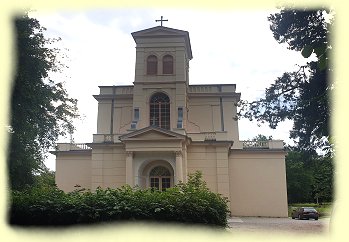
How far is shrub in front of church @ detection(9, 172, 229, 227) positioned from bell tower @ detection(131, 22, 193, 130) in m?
15.0

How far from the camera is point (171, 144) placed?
2241cm

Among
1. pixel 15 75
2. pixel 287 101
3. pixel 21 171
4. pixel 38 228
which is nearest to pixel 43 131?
pixel 21 171

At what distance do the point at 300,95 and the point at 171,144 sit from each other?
8.72 meters

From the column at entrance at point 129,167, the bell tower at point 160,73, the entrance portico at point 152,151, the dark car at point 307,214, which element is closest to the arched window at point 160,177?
the entrance portico at point 152,151

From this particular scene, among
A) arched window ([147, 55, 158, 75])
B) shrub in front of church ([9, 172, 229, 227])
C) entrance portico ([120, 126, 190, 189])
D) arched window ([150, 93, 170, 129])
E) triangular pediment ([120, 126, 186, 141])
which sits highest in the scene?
arched window ([147, 55, 158, 75])

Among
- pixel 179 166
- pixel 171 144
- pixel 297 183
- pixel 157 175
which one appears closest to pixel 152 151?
pixel 171 144

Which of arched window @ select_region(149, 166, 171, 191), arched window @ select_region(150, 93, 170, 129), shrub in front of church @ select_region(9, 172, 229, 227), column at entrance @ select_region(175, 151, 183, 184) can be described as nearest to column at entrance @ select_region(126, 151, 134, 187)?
arched window @ select_region(149, 166, 171, 191)

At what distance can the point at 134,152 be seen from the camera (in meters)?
22.9

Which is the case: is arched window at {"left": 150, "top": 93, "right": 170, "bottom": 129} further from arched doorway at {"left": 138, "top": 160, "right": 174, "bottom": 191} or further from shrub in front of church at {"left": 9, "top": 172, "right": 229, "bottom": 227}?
shrub in front of church at {"left": 9, "top": 172, "right": 229, "bottom": 227}

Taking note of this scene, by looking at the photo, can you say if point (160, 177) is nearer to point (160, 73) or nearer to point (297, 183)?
point (160, 73)

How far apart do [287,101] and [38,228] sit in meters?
12.0

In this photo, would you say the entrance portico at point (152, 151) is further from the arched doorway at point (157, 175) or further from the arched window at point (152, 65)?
the arched window at point (152, 65)

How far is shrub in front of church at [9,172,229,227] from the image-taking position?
28.9 ft

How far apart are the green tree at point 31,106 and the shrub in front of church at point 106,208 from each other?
3.73 m
